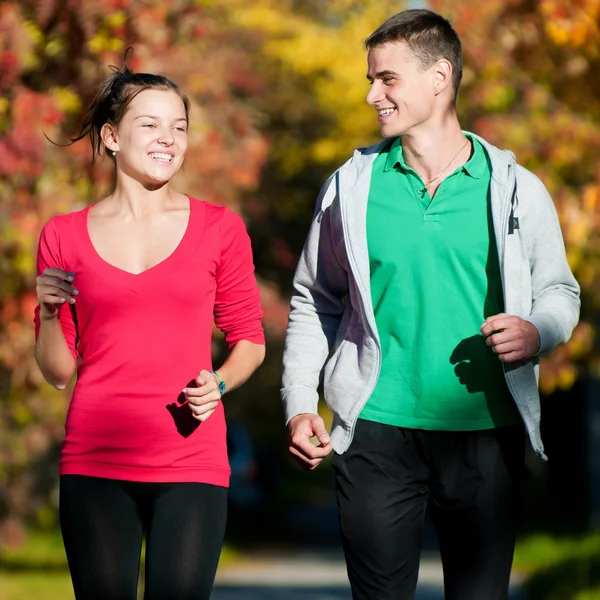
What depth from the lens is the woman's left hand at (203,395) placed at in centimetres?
412

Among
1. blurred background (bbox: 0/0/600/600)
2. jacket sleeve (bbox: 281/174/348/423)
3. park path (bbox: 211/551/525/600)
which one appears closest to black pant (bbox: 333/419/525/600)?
jacket sleeve (bbox: 281/174/348/423)

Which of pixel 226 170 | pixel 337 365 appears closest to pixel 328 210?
pixel 337 365

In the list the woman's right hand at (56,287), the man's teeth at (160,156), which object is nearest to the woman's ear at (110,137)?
the man's teeth at (160,156)

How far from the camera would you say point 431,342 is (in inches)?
173

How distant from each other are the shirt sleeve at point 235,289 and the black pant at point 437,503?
0.48 metres

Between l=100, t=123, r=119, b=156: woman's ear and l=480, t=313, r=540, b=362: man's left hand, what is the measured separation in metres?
1.33

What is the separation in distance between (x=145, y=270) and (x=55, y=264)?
1.02 feet

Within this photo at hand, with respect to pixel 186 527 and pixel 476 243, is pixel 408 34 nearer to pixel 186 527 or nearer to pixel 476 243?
pixel 476 243

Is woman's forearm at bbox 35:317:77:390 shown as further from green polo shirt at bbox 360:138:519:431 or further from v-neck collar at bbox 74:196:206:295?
green polo shirt at bbox 360:138:519:431

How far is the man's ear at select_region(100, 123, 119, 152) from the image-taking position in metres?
4.57

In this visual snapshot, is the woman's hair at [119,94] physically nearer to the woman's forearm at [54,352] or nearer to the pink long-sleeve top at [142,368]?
the pink long-sleeve top at [142,368]

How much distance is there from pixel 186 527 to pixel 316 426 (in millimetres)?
506

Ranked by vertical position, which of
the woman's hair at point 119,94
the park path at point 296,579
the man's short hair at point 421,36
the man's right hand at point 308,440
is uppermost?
the man's short hair at point 421,36

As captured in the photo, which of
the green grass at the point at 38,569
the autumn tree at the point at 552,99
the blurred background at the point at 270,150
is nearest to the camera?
the blurred background at the point at 270,150
